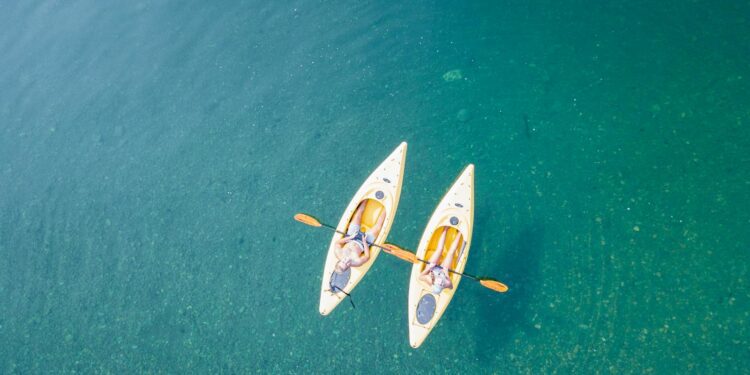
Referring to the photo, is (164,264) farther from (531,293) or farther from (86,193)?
(531,293)

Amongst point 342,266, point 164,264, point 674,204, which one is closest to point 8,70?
point 164,264

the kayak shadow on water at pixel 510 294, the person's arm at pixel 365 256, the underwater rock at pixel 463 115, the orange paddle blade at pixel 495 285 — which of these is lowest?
the kayak shadow on water at pixel 510 294

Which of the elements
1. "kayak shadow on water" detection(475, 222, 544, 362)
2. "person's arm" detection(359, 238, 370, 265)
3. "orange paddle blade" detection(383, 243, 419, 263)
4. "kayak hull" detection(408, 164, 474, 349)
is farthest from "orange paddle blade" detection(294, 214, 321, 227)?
"kayak shadow on water" detection(475, 222, 544, 362)

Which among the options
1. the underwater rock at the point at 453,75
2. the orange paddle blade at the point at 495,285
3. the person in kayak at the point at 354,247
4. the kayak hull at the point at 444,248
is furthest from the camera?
the underwater rock at the point at 453,75

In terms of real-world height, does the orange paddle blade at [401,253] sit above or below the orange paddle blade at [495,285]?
above

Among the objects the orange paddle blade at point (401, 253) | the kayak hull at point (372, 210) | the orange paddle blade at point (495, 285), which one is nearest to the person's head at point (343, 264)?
the kayak hull at point (372, 210)

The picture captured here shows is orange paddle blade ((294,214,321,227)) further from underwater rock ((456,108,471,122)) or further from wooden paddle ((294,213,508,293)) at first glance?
underwater rock ((456,108,471,122))

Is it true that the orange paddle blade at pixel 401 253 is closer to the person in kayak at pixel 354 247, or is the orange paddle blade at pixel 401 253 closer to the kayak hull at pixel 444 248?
the kayak hull at pixel 444 248
